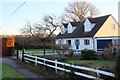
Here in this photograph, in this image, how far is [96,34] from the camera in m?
27.7

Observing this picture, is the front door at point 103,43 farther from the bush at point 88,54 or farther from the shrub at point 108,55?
the shrub at point 108,55

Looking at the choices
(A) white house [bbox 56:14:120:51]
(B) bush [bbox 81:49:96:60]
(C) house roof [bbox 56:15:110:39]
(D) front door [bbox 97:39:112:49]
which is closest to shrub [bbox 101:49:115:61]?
(B) bush [bbox 81:49:96:60]

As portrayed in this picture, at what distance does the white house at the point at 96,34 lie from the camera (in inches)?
1095

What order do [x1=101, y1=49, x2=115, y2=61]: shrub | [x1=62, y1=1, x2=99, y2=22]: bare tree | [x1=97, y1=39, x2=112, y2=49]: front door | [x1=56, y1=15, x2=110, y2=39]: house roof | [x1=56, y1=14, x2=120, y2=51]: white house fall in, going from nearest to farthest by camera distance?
1. [x1=101, y1=49, x2=115, y2=61]: shrub
2. [x1=56, y1=14, x2=120, y2=51]: white house
3. [x1=97, y1=39, x2=112, y2=49]: front door
4. [x1=56, y1=15, x2=110, y2=39]: house roof
5. [x1=62, y1=1, x2=99, y2=22]: bare tree

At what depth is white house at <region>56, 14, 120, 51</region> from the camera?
27812 millimetres

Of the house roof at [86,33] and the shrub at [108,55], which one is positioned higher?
the house roof at [86,33]

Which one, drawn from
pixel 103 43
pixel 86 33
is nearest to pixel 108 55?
pixel 103 43

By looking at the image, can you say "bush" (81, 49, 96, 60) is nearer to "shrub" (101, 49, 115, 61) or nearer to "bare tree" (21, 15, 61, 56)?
"shrub" (101, 49, 115, 61)

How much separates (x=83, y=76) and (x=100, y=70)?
3.78 feet

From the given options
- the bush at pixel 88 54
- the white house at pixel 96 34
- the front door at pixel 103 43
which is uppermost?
the white house at pixel 96 34

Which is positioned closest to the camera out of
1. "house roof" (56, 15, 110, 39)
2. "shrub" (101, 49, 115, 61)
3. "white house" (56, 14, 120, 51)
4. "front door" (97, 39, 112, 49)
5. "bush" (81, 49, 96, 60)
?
"shrub" (101, 49, 115, 61)

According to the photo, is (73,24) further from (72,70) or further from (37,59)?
(72,70)

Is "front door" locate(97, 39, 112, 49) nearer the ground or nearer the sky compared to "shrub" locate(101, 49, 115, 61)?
nearer the sky

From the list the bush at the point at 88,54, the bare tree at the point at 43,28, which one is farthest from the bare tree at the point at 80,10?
the bush at the point at 88,54
